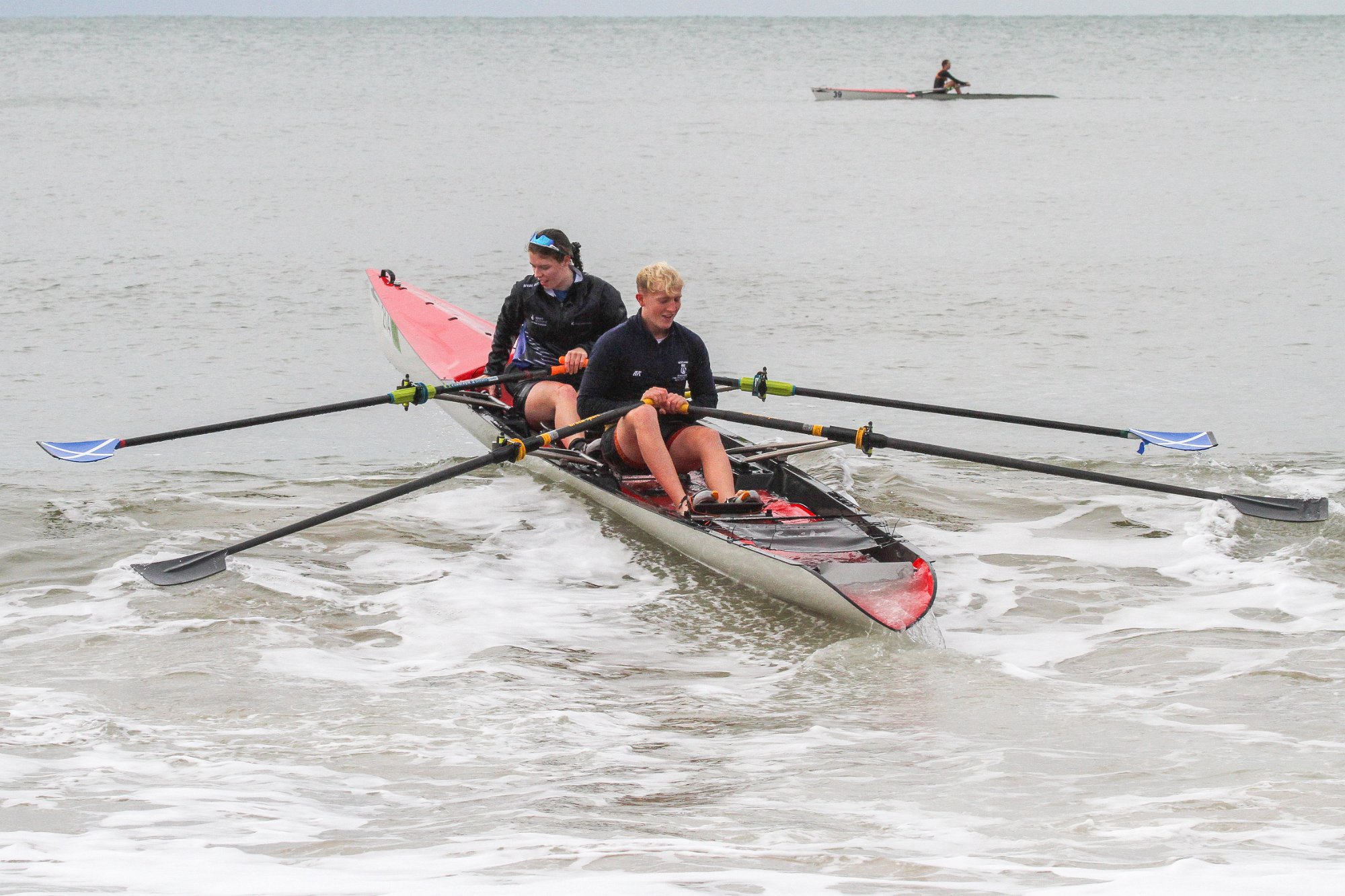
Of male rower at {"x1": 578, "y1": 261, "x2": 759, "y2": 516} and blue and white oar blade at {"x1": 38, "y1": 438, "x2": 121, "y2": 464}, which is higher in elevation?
male rower at {"x1": 578, "y1": 261, "x2": 759, "y2": 516}

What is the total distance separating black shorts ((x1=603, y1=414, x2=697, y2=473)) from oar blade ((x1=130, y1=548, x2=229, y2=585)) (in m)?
2.35

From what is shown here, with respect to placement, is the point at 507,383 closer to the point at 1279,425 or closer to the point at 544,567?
the point at 544,567

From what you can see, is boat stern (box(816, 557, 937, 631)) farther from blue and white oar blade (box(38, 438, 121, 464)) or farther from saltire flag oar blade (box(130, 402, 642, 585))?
blue and white oar blade (box(38, 438, 121, 464))

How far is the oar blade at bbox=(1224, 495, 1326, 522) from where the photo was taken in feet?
24.6

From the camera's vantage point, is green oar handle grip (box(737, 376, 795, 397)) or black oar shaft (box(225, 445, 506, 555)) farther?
green oar handle grip (box(737, 376, 795, 397))

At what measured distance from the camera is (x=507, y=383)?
9.41 metres

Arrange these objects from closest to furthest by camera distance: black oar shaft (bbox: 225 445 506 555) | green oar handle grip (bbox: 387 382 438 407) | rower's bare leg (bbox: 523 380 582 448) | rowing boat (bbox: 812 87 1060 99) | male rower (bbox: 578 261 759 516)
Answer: black oar shaft (bbox: 225 445 506 555), male rower (bbox: 578 261 759 516), rower's bare leg (bbox: 523 380 582 448), green oar handle grip (bbox: 387 382 438 407), rowing boat (bbox: 812 87 1060 99)

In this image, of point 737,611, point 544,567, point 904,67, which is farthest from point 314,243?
point 904,67

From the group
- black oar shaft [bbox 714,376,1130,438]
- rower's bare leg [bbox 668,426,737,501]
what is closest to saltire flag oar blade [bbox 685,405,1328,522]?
rower's bare leg [bbox 668,426,737,501]

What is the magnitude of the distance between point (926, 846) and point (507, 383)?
585 centimetres

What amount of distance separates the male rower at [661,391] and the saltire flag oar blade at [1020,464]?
19 cm

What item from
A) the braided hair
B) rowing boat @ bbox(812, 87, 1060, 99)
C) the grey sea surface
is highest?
rowing boat @ bbox(812, 87, 1060, 99)

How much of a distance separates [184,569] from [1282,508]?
20.6 ft

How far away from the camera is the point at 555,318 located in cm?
902
